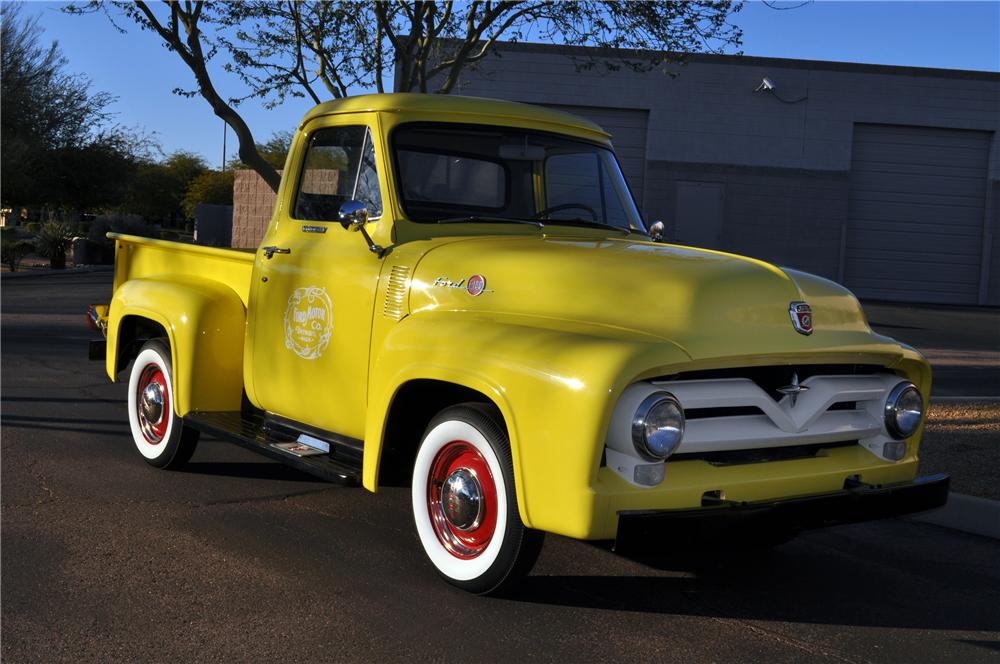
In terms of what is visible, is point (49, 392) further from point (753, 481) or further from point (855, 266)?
point (855, 266)

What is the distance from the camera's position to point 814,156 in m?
27.0

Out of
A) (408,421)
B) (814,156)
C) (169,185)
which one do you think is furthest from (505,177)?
(169,185)

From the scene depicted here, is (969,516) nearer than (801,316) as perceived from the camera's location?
No

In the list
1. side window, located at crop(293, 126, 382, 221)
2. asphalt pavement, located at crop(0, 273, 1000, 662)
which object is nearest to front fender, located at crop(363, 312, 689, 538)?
asphalt pavement, located at crop(0, 273, 1000, 662)

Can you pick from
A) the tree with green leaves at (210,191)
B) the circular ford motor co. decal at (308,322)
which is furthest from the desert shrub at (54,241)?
the tree with green leaves at (210,191)

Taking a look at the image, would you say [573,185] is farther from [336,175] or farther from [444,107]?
[336,175]

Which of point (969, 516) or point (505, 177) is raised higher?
point (505, 177)

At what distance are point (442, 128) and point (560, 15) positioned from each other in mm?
9071

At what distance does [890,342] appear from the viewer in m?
4.41

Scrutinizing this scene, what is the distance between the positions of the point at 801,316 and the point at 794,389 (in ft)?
0.99

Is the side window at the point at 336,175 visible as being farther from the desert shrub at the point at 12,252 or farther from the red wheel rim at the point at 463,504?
the desert shrub at the point at 12,252

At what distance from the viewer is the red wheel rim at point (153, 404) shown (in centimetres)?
634

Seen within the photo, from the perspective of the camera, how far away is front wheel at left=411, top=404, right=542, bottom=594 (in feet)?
13.0

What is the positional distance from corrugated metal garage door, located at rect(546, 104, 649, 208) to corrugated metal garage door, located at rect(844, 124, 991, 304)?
563cm
